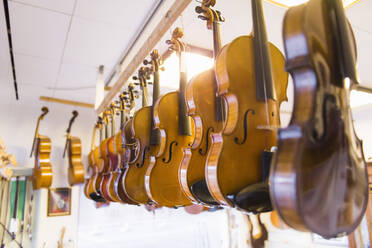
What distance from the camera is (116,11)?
2.04 meters

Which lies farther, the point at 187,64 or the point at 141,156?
the point at 187,64

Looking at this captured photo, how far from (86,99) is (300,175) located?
3.90 meters

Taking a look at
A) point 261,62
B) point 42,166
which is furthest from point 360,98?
point 42,166

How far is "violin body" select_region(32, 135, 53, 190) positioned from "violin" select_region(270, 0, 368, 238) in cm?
353

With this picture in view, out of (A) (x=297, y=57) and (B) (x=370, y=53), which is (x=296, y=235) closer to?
(B) (x=370, y=53)

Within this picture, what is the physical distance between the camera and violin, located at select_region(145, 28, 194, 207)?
3.78 ft

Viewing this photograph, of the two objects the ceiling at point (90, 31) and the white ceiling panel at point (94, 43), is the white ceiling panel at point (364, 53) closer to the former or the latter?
the ceiling at point (90, 31)

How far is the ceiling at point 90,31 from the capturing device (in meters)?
1.97

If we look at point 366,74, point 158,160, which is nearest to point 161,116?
point 158,160

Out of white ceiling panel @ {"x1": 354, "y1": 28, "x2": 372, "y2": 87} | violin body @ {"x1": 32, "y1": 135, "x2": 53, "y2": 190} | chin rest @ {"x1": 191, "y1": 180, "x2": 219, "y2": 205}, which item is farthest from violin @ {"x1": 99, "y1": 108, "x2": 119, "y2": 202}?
white ceiling panel @ {"x1": 354, "y1": 28, "x2": 372, "y2": 87}

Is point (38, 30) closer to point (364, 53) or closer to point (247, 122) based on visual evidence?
point (247, 122)

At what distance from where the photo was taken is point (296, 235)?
3.74 meters

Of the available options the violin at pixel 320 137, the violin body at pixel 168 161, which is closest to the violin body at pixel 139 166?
the violin body at pixel 168 161

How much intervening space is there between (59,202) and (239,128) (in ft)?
12.2
